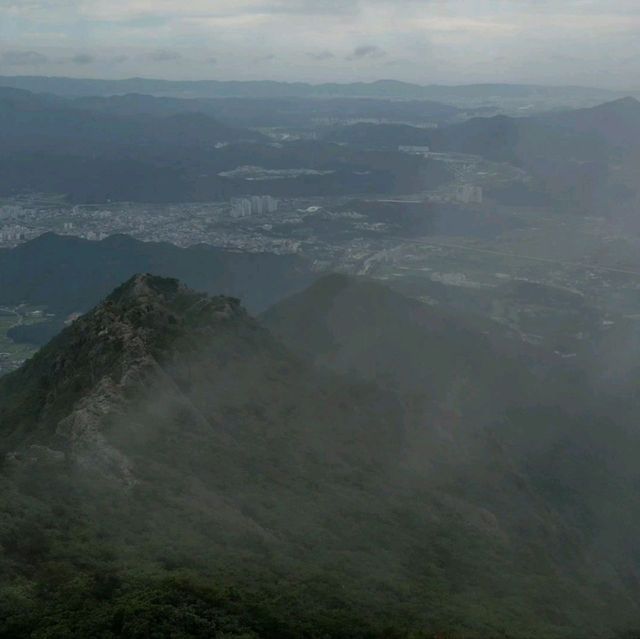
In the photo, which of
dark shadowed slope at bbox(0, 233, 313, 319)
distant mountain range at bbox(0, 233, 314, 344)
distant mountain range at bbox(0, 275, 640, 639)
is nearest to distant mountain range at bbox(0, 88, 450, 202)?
dark shadowed slope at bbox(0, 233, 313, 319)

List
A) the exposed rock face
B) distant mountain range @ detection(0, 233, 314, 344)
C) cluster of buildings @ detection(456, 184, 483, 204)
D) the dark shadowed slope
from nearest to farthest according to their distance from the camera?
the exposed rock face
distant mountain range @ detection(0, 233, 314, 344)
the dark shadowed slope
cluster of buildings @ detection(456, 184, 483, 204)

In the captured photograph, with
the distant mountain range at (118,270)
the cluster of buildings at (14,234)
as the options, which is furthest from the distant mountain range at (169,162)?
the distant mountain range at (118,270)

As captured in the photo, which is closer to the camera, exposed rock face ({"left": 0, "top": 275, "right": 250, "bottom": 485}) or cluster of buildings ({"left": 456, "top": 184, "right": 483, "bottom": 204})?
exposed rock face ({"left": 0, "top": 275, "right": 250, "bottom": 485})

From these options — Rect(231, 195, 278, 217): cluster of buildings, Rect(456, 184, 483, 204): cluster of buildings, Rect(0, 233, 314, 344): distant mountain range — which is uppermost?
Rect(456, 184, 483, 204): cluster of buildings

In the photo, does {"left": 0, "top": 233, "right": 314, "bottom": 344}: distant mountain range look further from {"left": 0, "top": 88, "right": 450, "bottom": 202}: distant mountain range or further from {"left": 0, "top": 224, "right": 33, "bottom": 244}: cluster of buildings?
{"left": 0, "top": 88, "right": 450, "bottom": 202}: distant mountain range

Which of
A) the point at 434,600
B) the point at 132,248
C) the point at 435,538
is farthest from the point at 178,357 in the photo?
the point at 132,248

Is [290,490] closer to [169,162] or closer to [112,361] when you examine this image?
[112,361]

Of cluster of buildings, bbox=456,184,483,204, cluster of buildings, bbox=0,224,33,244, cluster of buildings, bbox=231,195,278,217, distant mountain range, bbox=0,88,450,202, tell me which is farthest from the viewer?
distant mountain range, bbox=0,88,450,202
